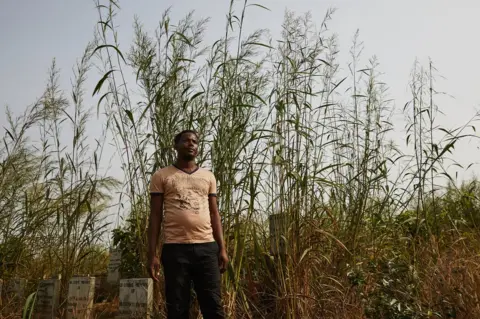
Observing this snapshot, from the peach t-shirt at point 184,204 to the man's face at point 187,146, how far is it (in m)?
0.10

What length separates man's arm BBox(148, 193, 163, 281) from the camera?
325 cm

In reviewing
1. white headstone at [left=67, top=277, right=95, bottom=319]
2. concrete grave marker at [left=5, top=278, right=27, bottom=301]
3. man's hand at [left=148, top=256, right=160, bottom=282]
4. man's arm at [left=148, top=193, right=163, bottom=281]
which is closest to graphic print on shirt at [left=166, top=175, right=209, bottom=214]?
man's arm at [left=148, top=193, right=163, bottom=281]

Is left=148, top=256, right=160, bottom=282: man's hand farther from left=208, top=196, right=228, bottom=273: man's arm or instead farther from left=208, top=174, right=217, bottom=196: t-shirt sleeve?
left=208, top=174, right=217, bottom=196: t-shirt sleeve

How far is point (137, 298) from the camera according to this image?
3539 mm

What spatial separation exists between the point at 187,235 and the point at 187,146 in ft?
1.76

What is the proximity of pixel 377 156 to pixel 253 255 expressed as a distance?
134 cm

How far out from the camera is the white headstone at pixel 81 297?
393 cm

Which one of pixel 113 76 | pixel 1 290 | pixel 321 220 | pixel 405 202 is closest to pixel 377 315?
pixel 321 220

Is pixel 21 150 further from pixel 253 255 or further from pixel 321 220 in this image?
pixel 321 220

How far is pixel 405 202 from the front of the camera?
4398mm

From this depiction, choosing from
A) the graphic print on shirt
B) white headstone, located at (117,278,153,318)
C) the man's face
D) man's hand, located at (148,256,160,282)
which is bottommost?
white headstone, located at (117,278,153,318)

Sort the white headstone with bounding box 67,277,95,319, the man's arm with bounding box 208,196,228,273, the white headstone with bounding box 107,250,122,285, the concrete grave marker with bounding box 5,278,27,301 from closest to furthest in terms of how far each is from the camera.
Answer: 1. the man's arm with bounding box 208,196,228,273
2. the white headstone with bounding box 67,277,95,319
3. the concrete grave marker with bounding box 5,278,27,301
4. the white headstone with bounding box 107,250,122,285

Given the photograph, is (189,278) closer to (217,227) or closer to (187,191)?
(217,227)

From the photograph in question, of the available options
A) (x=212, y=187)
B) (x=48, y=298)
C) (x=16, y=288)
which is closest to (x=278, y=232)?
(x=212, y=187)
